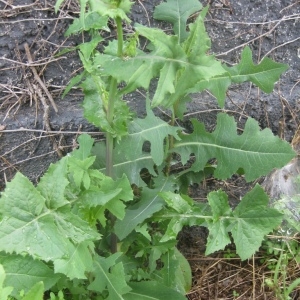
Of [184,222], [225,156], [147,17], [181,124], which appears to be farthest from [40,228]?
[147,17]

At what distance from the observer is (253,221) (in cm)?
175

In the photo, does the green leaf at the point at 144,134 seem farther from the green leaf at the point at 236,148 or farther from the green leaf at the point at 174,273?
the green leaf at the point at 174,273

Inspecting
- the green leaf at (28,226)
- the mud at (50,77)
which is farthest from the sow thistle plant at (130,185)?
the mud at (50,77)

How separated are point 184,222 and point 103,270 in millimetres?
361

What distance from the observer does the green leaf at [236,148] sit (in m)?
1.92

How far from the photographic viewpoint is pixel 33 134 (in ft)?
7.46

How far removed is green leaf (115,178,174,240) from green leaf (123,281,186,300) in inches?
8.9

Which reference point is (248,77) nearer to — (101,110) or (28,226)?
(101,110)

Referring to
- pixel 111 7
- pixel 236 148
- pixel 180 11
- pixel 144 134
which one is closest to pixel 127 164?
pixel 144 134

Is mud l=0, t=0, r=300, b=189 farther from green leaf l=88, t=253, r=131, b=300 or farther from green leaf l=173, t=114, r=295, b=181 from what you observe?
green leaf l=88, t=253, r=131, b=300

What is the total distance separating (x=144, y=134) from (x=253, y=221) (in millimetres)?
548

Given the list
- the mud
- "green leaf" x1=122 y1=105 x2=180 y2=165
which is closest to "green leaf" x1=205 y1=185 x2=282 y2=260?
"green leaf" x1=122 y1=105 x2=180 y2=165

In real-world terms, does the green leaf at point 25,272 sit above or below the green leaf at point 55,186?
below

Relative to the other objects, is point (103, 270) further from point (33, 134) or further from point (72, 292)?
point (33, 134)
